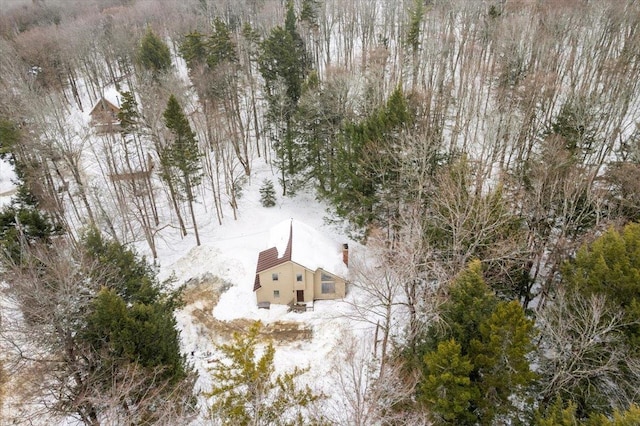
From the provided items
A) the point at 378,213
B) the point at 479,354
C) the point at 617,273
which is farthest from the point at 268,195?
the point at 617,273

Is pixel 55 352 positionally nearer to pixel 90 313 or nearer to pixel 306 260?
pixel 90 313

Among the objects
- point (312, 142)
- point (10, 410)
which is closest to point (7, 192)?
point (10, 410)

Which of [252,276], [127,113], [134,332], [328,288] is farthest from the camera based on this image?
[127,113]

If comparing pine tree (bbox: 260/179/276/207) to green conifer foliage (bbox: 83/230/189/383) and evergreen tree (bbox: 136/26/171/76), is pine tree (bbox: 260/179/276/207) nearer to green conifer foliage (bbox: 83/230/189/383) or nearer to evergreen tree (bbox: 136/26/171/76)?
green conifer foliage (bbox: 83/230/189/383)

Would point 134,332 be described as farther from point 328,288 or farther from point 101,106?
point 101,106

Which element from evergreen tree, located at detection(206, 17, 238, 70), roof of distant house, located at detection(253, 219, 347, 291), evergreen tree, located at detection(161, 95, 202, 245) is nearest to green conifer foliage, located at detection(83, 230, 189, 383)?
roof of distant house, located at detection(253, 219, 347, 291)

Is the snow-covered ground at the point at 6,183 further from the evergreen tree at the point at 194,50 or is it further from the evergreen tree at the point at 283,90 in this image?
the evergreen tree at the point at 283,90
